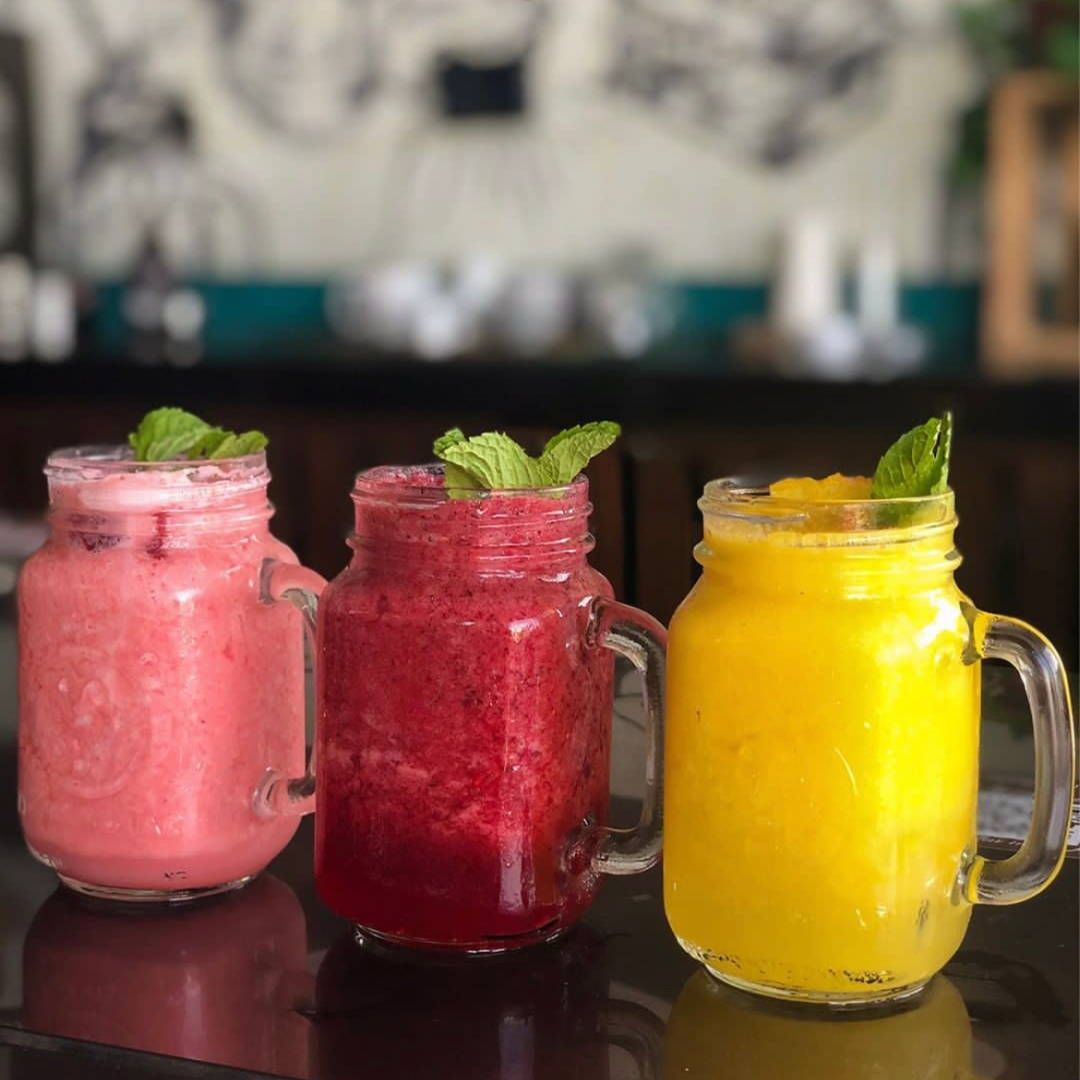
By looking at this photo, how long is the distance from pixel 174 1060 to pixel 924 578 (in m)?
0.36

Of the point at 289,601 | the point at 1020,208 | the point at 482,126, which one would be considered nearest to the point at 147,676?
the point at 289,601

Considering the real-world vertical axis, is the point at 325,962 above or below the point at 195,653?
below

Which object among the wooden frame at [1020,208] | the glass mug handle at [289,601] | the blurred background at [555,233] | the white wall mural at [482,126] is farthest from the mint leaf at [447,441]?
the white wall mural at [482,126]

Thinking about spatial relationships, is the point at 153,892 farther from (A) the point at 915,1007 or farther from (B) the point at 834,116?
(B) the point at 834,116

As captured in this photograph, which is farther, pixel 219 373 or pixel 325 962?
pixel 219 373

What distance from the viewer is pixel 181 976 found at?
0.70m

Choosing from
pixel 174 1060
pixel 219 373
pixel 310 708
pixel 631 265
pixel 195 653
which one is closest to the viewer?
pixel 174 1060

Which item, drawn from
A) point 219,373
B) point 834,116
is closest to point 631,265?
point 834,116

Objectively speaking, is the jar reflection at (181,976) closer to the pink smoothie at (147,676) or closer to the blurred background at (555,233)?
the pink smoothie at (147,676)

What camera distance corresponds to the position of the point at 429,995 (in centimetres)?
68

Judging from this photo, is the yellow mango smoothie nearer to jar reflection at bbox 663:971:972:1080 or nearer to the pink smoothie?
jar reflection at bbox 663:971:972:1080

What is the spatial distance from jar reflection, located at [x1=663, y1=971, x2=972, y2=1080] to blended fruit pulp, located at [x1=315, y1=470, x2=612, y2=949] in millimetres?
94

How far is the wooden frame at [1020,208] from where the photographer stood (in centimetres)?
320

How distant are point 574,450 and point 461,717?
0.13 meters
